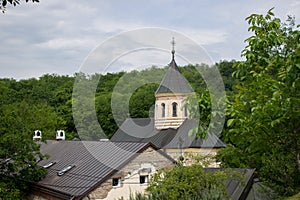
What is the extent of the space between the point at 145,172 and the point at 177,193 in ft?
18.8

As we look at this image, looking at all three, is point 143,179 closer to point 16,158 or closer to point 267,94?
point 16,158

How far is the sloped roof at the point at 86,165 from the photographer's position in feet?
39.7

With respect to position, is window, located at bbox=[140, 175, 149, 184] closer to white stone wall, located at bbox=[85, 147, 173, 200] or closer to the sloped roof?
white stone wall, located at bbox=[85, 147, 173, 200]

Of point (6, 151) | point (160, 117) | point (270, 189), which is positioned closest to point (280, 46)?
point (270, 189)

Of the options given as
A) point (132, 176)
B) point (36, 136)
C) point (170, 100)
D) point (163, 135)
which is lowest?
point (132, 176)

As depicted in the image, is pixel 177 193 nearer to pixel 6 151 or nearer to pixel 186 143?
pixel 6 151

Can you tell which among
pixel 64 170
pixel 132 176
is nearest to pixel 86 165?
pixel 64 170

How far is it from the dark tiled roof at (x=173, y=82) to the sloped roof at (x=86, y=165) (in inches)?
492

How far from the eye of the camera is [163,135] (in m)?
27.0

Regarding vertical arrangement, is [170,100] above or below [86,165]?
above

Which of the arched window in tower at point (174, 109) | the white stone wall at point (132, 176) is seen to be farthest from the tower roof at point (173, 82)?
the white stone wall at point (132, 176)

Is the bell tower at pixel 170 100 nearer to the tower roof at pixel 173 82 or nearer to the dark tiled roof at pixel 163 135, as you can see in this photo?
the tower roof at pixel 173 82

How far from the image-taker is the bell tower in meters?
27.7

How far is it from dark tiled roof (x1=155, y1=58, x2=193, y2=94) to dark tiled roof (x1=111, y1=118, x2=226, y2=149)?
2530 mm
